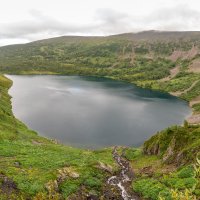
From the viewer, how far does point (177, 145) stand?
Answer: 2100 inches

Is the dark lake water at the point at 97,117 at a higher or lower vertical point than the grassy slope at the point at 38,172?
lower

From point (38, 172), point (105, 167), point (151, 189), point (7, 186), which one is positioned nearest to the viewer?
point (7, 186)

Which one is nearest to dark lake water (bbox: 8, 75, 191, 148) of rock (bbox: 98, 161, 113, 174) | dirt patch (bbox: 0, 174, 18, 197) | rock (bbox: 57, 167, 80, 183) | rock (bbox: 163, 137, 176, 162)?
rock (bbox: 163, 137, 176, 162)

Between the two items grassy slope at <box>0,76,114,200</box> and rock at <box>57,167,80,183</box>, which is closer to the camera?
grassy slope at <box>0,76,114,200</box>

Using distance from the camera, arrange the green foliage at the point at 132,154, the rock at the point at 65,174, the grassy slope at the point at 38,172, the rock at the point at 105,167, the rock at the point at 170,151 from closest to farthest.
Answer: the grassy slope at the point at 38,172
the rock at the point at 65,174
the rock at the point at 105,167
the rock at the point at 170,151
the green foliage at the point at 132,154

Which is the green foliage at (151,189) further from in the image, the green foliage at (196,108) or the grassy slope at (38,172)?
the green foliage at (196,108)

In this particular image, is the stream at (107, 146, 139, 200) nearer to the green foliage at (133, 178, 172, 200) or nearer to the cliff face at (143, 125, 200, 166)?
the green foliage at (133, 178, 172, 200)

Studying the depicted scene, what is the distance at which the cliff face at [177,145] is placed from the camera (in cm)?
4659

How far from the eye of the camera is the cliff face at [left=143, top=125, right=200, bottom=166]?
46.6 m

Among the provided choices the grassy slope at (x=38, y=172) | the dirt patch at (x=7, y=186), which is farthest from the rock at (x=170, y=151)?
the dirt patch at (x=7, y=186)

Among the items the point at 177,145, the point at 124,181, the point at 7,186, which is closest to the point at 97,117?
the point at 177,145

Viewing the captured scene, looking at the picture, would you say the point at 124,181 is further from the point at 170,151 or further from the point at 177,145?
the point at 177,145

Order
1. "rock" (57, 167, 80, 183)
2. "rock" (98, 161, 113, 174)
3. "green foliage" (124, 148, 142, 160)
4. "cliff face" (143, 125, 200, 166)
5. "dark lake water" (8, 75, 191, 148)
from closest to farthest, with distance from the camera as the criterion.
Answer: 1. "rock" (57, 167, 80, 183)
2. "cliff face" (143, 125, 200, 166)
3. "rock" (98, 161, 113, 174)
4. "green foliage" (124, 148, 142, 160)
5. "dark lake water" (8, 75, 191, 148)

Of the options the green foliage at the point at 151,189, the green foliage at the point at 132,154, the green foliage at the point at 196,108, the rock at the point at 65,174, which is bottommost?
the green foliage at the point at 196,108
